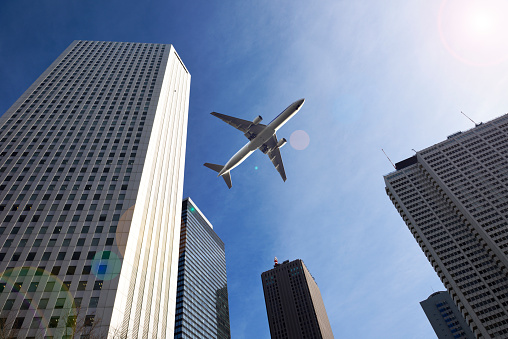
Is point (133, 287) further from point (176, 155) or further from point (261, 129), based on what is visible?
point (176, 155)

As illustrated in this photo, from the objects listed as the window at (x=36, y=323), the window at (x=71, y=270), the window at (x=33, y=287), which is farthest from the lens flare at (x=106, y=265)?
the window at (x=36, y=323)

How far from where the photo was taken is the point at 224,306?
17650 cm

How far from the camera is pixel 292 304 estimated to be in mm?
179000

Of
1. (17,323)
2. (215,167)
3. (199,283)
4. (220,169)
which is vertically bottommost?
(17,323)

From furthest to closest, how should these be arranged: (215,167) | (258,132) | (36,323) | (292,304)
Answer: (292,304) → (215,167) → (258,132) → (36,323)

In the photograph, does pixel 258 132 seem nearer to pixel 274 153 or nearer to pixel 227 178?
pixel 274 153

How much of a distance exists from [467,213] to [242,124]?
4668 inches

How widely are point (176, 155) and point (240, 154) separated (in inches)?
1595

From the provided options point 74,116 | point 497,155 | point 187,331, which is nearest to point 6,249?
point 74,116

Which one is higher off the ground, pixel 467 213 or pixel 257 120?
pixel 467 213

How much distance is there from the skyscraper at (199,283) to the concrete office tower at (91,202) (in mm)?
71440

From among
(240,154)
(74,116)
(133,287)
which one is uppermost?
(74,116)

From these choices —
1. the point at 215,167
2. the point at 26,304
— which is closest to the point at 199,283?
the point at 215,167

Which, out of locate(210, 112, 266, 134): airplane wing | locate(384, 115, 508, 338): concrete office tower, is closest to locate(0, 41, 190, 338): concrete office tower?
locate(210, 112, 266, 134): airplane wing
